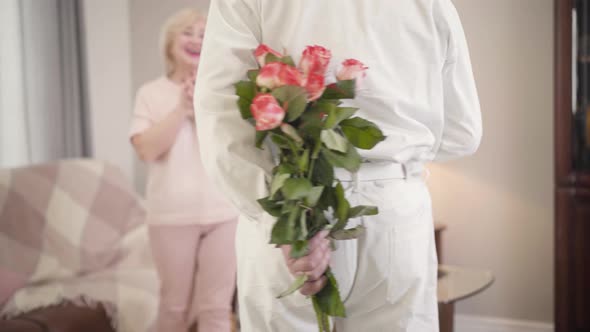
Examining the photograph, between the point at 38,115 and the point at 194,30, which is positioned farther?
the point at 38,115

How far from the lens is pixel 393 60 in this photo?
47.8 inches

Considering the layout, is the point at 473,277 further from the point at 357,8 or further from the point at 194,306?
the point at 357,8

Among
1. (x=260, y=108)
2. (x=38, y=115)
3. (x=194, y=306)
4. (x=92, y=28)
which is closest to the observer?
(x=260, y=108)

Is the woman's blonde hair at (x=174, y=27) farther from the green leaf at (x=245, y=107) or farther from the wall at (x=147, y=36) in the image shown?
the green leaf at (x=245, y=107)

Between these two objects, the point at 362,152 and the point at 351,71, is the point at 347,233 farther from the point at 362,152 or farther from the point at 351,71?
the point at 351,71

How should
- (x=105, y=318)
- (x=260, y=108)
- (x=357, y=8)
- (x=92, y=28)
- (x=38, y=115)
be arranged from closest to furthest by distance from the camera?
(x=260, y=108) < (x=357, y=8) < (x=105, y=318) < (x=38, y=115) < (x=92, y=28)

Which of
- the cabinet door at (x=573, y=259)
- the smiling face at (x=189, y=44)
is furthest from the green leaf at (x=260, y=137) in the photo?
the cabinet door at (x=573, y=259)

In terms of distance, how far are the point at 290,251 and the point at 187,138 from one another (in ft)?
4.00

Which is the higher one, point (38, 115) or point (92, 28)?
point (92, 28)

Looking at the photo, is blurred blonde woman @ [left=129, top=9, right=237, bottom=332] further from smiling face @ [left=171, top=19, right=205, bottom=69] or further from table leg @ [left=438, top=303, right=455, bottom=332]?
table leg @ [left=438, top=303, right=455, bottom=332]

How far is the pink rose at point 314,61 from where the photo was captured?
3.42ft

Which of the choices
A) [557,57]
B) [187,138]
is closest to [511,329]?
[557,57]

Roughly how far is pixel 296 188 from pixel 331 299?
221 mm

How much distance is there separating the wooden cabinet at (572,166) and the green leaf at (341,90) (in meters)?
1.52
